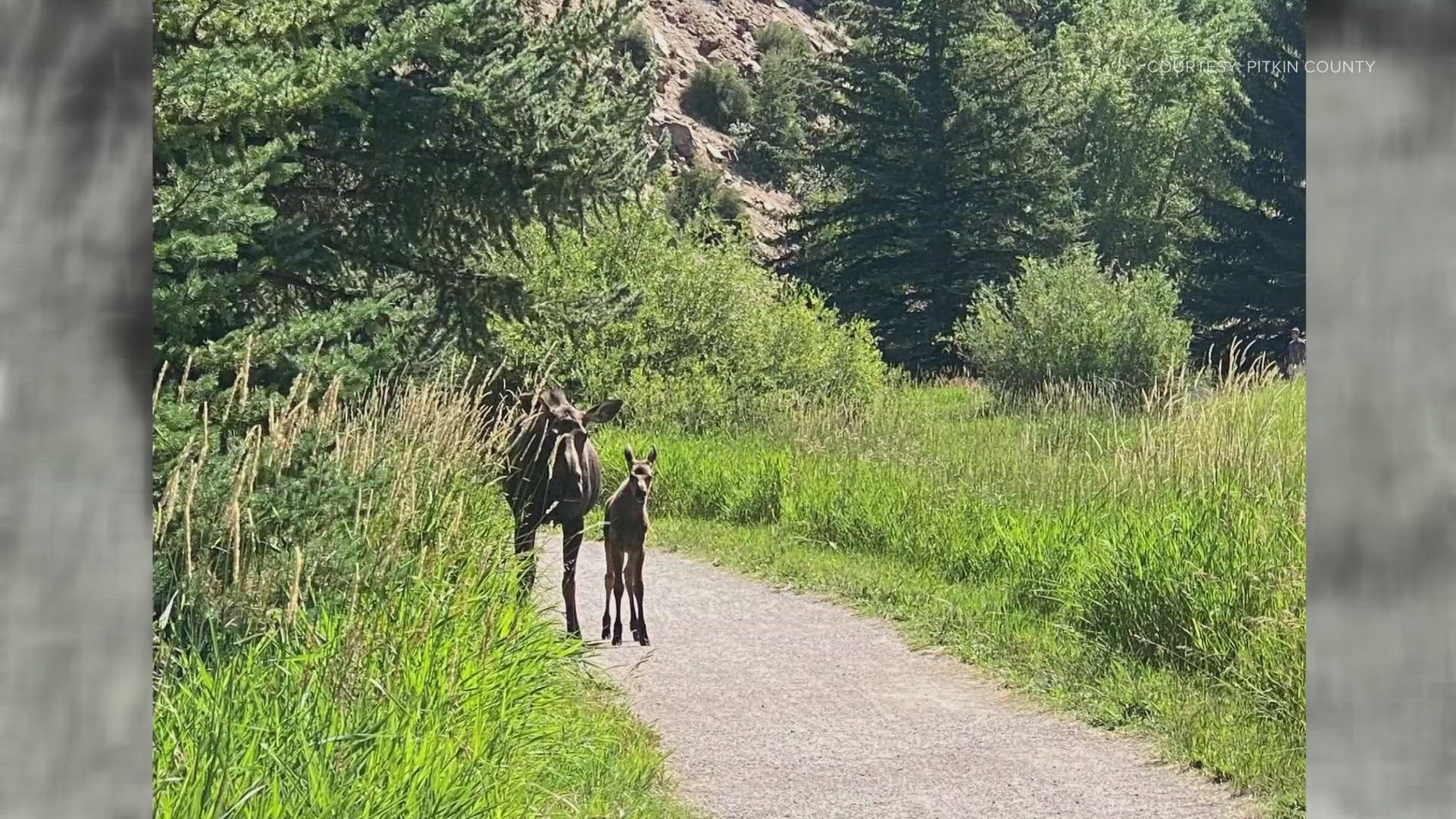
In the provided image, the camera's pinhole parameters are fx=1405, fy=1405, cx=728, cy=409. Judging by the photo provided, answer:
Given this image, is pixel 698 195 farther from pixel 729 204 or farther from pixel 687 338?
pixel 687 338

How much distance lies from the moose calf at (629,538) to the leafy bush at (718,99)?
6781cm

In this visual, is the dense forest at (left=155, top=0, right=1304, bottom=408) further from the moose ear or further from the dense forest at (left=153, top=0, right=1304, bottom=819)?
the moose ear

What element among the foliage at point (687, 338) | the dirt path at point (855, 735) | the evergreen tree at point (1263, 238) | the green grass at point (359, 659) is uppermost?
the evergreen tree at point (1263, 238)

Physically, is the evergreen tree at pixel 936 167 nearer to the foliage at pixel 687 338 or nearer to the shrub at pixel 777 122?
the foliage at pixel 687 338

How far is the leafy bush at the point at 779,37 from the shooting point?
79562mm

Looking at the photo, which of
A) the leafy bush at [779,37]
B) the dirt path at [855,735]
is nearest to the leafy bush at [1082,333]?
the dirt path at [855,735]

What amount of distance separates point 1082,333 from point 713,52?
62509mm

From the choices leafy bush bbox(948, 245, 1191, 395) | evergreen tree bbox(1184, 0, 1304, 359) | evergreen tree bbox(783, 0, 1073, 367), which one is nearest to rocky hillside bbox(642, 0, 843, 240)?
evergreen tree bbox(783, 0, 1073, 367)

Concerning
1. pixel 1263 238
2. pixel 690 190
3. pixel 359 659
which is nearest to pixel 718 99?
pixel 690 190

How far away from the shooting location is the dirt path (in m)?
5.26

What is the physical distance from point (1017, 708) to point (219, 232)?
4128 mm

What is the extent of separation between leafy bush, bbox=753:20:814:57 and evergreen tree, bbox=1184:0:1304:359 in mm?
45758

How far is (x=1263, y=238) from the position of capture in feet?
110
